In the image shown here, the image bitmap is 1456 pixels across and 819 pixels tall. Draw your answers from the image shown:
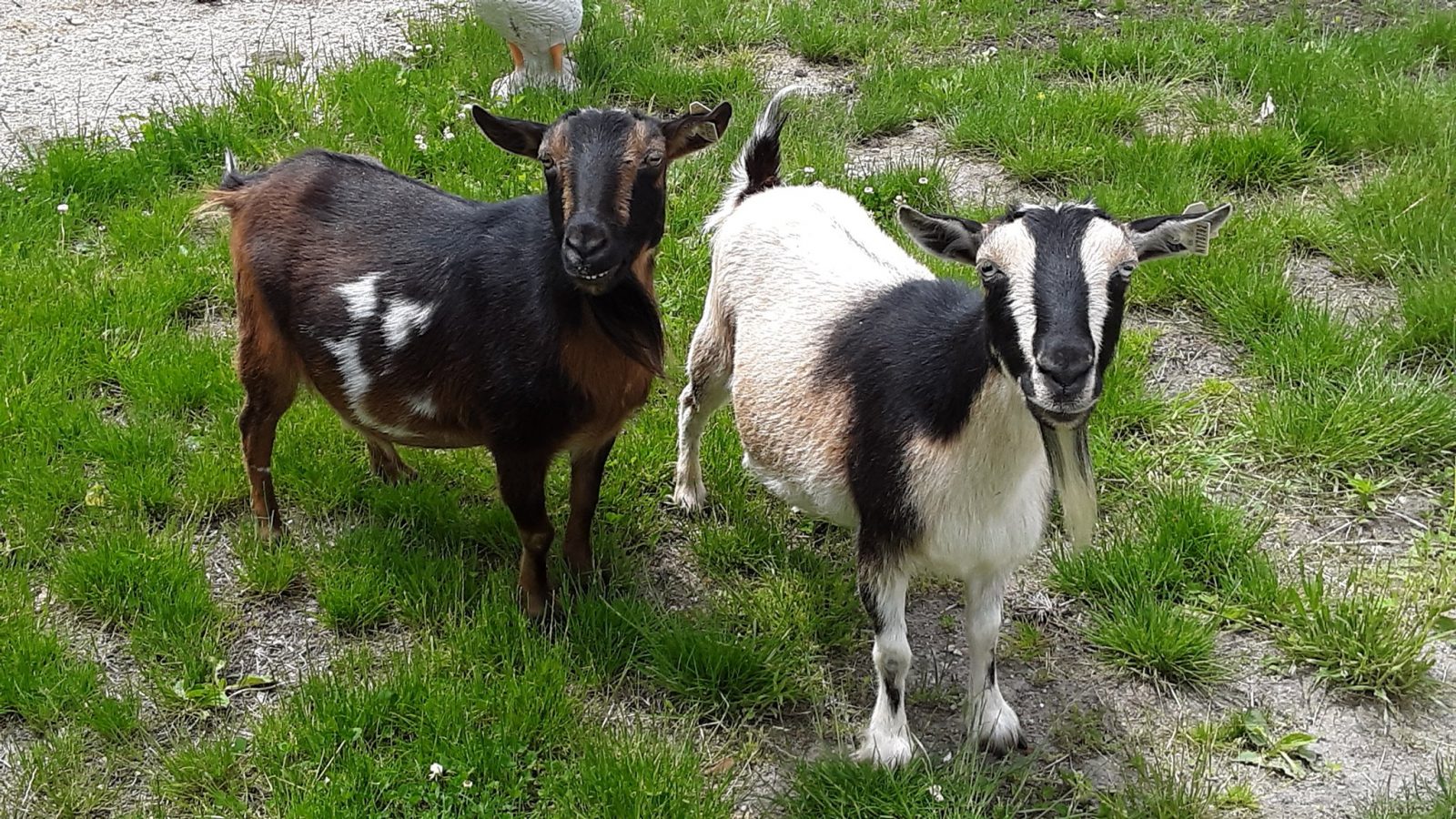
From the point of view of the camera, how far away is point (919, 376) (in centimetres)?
282

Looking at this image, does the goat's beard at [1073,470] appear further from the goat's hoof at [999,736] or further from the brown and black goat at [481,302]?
the brown and black goat at [481,302]

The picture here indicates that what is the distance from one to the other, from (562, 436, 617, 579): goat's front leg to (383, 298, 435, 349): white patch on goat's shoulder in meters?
0.57

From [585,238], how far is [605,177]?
191mm

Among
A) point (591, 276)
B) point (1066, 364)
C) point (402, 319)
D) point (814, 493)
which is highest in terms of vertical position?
point (1066, 364)

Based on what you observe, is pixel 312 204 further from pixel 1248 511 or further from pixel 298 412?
pixel 1248 511

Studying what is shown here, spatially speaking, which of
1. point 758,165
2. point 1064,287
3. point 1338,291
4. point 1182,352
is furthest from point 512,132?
point 1338,291

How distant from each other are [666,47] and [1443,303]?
12.6 feet

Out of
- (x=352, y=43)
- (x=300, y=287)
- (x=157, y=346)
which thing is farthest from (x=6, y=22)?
(x=300, y=287)

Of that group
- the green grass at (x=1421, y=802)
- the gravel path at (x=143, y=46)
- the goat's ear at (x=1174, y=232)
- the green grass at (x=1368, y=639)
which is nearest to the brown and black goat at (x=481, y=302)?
the goat's ear at (x=1174, y=232)

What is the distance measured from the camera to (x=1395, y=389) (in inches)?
154

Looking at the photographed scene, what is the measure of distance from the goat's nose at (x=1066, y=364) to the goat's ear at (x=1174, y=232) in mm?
429

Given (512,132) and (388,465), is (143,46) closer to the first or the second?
(388,465)

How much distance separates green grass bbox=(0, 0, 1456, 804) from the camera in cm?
298

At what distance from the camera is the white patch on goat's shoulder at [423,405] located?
3.39 metres
